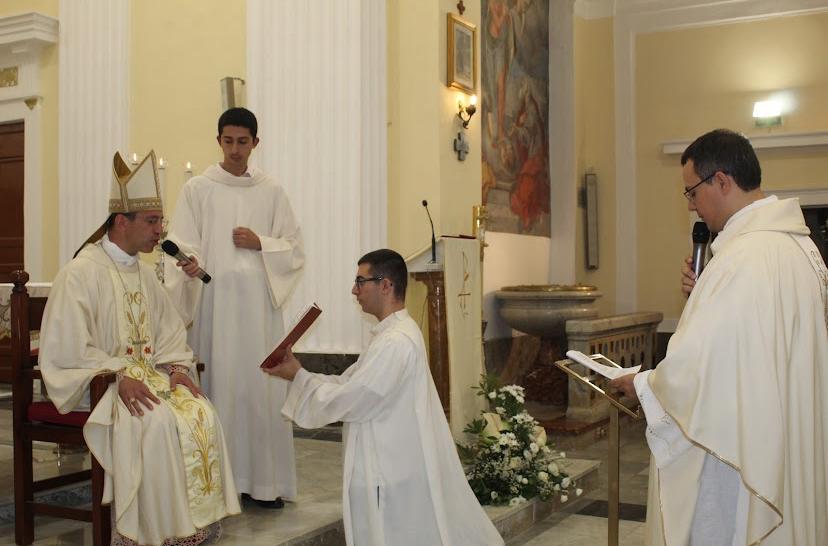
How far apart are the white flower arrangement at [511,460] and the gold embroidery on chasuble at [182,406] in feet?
7.07

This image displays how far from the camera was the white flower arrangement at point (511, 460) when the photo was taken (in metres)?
5.89

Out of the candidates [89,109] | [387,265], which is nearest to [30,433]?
[387,265]

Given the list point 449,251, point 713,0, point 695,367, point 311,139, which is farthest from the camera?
Answer: point 713,0

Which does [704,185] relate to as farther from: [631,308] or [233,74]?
[631,308]

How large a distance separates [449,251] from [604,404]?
3.71 meters

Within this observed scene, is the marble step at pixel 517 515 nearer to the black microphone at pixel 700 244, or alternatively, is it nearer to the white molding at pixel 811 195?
the black microphone at pixel 700 244

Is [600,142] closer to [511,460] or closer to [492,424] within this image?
[492,424]

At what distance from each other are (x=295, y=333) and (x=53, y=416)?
1.29m

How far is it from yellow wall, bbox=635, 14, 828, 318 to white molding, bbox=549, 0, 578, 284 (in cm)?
156

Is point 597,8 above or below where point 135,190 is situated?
above

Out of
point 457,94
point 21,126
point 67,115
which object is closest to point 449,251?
point 457,94

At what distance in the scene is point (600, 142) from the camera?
44.7ft

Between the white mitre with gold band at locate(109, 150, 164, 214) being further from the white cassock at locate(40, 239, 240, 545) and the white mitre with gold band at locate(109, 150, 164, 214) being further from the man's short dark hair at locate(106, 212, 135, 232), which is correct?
the white cassock at locate(40, 239, 240, 545)

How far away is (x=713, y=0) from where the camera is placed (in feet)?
43.0
